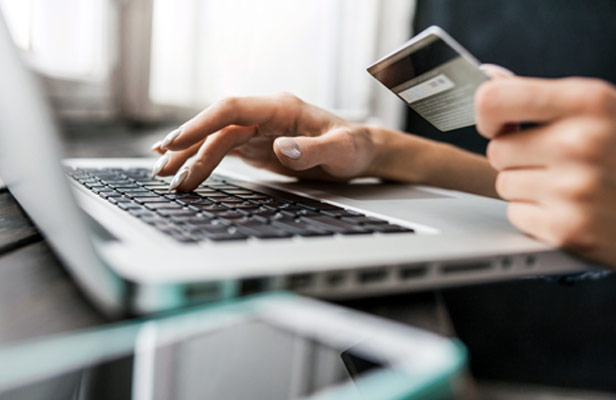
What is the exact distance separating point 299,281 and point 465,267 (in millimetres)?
112

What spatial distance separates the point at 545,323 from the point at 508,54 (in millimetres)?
740

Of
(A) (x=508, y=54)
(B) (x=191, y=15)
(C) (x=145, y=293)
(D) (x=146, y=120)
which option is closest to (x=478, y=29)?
(A) (x=508, y=54)

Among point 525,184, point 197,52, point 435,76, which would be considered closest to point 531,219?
point 525,184

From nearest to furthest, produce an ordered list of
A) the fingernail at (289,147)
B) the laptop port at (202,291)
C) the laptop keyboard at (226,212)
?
the laptop port at (202,291)
the laptop keyboard at (226,212)
the fingernail at (289,147)

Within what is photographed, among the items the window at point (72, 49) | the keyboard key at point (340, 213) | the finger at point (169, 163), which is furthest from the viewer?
the window at point (72, 49)

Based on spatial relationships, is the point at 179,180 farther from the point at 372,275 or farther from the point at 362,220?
the point at 372,275

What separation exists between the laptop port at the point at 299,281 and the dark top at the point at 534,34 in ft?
4.46

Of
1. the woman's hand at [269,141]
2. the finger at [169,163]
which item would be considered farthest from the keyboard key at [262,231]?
the finger at [169,163]

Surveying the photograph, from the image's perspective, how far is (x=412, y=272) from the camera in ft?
0.98

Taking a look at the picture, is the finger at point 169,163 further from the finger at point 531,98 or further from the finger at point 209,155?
the finger at point 531,98

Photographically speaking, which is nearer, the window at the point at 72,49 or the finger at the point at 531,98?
the finger at the point at 531,98

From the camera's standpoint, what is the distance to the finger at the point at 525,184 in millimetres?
405

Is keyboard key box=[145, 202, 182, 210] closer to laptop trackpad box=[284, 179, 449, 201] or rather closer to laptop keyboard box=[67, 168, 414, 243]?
Answer: laptop keyboard box=[67, 168, 414, 243]

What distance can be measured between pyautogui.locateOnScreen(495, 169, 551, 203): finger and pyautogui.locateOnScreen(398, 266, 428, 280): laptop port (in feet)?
0.51
